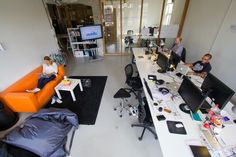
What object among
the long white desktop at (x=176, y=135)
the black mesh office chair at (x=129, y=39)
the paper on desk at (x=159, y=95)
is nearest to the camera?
the long white desktop at (x=176, y=135)

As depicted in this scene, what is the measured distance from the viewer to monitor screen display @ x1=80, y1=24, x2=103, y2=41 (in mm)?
4882

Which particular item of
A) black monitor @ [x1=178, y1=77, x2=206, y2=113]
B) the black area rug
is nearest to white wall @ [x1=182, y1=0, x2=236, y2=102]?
black monitor @ [x1=178, y1=77, x2=206, y2=113]

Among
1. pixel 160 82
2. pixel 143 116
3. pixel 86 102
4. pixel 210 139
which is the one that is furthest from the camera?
pixel 86 102

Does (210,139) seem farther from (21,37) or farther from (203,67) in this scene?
(21,37)

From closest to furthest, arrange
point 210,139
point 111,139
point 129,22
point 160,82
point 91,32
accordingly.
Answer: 1. point 210,139
2. point 111,139
3. point 160,82
4. point 91,32
5. point 129,22

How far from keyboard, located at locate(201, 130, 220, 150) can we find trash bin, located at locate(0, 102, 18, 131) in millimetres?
3462

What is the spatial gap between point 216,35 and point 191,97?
2936 millimetres

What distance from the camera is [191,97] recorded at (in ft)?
5.44

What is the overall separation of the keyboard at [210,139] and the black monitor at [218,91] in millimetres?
441

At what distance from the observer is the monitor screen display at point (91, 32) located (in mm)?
4882

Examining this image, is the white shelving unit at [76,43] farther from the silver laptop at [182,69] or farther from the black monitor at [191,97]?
the black monitor at [191,97]

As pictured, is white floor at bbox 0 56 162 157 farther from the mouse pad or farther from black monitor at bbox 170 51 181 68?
black monitor at bbox 170 51 181 68

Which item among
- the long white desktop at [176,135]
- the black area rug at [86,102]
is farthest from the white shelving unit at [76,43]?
the long white desktop at [176,135]

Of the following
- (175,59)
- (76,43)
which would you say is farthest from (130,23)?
(175,59)
